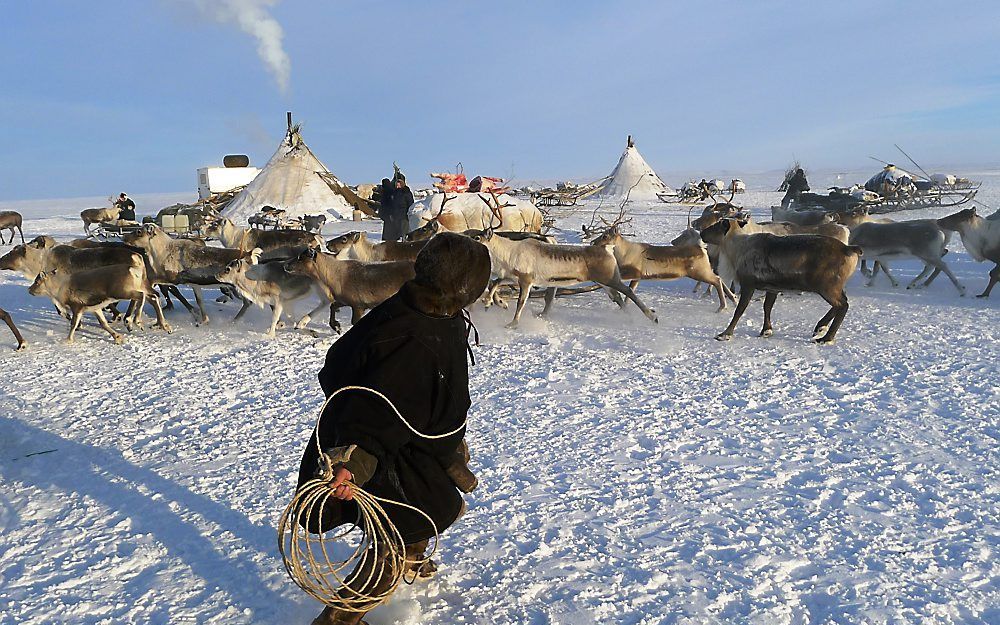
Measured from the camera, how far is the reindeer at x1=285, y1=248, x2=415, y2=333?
759 cm

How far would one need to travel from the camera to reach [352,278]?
7723 mm

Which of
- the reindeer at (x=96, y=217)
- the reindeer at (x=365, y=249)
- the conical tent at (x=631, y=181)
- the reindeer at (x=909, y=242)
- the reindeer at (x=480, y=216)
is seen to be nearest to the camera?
the reindeer at (x=365, y=249)

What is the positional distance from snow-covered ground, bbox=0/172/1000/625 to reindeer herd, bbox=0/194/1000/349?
0.85m

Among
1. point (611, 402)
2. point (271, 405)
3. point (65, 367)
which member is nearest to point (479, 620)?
point (611, 402)

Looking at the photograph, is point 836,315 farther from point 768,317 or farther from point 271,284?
point 271,284

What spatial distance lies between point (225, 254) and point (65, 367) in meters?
2.89

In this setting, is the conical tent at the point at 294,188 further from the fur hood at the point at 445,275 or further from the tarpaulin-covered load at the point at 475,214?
the fur hood at the point at 445,275

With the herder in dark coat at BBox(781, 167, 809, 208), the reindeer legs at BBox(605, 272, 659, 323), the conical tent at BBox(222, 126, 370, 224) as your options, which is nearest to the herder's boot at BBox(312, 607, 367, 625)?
the reindeer legs at BBox(605, 272, 659, 323)

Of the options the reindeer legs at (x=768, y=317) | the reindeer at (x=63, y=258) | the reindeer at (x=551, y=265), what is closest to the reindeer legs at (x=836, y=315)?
the reindeer legs at (x=768, y=317)

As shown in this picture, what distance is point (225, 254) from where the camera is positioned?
9.12 m

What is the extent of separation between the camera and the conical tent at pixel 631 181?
113ft

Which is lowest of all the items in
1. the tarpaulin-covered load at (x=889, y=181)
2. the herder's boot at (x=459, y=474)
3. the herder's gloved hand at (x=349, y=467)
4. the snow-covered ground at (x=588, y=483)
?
the snow-covered ground at (x=588, y=483)

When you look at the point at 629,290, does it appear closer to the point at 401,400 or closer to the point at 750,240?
the point at 750,240

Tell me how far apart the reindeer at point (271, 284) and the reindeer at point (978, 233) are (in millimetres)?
9168
